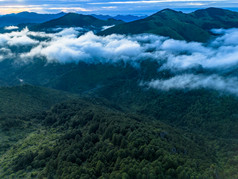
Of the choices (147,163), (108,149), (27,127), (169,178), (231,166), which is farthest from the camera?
(27,127)

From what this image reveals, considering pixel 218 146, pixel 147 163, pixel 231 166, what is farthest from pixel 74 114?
pixel 218 146

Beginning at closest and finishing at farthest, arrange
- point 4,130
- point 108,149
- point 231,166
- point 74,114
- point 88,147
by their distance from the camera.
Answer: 1. point 108,149
2. point 88,147
3. point 231,166
4. point 4,130
5. point 74,114

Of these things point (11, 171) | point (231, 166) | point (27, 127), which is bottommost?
point (231, 166)

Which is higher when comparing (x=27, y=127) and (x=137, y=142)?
(x=137, y=142)

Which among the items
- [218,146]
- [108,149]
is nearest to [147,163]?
[108,149]

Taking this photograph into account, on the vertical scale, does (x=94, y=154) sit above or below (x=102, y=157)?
below

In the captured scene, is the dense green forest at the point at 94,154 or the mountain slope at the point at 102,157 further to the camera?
the dense green forest at the point at 94,154

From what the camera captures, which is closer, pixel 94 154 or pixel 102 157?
pixel 102 157

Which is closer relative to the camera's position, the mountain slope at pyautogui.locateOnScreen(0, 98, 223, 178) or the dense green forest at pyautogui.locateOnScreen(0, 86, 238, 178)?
the mountain slope at pyautogui.locateOnScreen(0, 98, 223, 178)

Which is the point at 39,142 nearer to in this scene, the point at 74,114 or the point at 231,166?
the point at 74,114

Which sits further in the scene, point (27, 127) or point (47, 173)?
point (27, 127)

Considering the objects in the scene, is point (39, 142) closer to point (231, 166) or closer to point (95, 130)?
point (95, 130)
